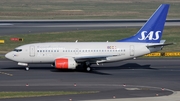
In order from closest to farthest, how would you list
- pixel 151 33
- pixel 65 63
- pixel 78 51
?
pixel 65 63 → pixel 78 51 → pixel 151 33

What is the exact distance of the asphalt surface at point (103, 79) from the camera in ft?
152

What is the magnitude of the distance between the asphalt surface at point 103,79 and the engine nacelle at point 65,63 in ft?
2.61

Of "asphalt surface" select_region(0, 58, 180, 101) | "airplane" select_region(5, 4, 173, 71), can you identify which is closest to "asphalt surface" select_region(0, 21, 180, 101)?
"asphalt surface" select_region(0, 58, 180, 101)

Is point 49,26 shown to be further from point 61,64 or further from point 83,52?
point 61,64

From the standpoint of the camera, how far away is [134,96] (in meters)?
44.0

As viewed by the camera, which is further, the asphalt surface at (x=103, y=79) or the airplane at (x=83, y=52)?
the airplane at (x=83, y=52)

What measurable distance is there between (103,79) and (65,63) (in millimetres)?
6549

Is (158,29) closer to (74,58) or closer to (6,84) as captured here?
(74,58)

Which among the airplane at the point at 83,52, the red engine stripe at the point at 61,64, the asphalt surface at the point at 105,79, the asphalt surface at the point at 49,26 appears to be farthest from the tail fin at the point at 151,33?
the asphalt surface at the point at 49,26

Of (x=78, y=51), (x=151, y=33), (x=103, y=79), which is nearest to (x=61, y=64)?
(x=78, y=51)

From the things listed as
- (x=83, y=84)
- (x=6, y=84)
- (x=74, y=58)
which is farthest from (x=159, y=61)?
(x=6, y=84)

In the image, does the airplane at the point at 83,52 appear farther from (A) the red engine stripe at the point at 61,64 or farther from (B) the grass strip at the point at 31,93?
(B) the grass strip at the point at 31,93

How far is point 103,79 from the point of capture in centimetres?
5456

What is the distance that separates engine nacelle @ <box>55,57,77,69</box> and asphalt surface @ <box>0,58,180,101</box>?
2.61 ft
